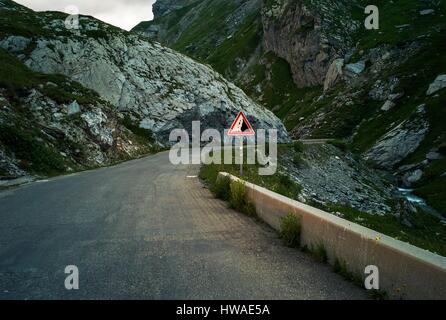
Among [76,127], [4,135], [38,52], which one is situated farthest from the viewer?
[38,52]

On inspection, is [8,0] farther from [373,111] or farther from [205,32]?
[205,32]

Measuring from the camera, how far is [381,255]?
16.8ft

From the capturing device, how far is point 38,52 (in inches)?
1638

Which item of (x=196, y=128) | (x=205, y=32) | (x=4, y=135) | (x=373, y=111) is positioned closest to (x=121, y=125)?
(x=196, y=128)

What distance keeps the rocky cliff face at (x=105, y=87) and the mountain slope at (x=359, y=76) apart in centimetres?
1765

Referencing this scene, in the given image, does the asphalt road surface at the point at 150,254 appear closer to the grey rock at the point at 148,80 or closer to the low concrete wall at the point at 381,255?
the low concrete wall at the point at 381,255

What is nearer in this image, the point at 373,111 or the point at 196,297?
the point at 196,297

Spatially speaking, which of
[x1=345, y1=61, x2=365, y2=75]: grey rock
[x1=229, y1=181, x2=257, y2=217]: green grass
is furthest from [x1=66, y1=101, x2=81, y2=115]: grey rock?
[x1=345, y1=61, x2=365, y2=75]: grey rock

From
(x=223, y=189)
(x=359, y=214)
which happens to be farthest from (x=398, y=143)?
(x=223, y=189)

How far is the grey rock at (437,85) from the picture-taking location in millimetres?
62219

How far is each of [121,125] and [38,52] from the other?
13.5 m

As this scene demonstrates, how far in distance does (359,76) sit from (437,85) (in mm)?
21596

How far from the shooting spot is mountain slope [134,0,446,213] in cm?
5300

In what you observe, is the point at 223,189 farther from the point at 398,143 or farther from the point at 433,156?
the point at 398,143
